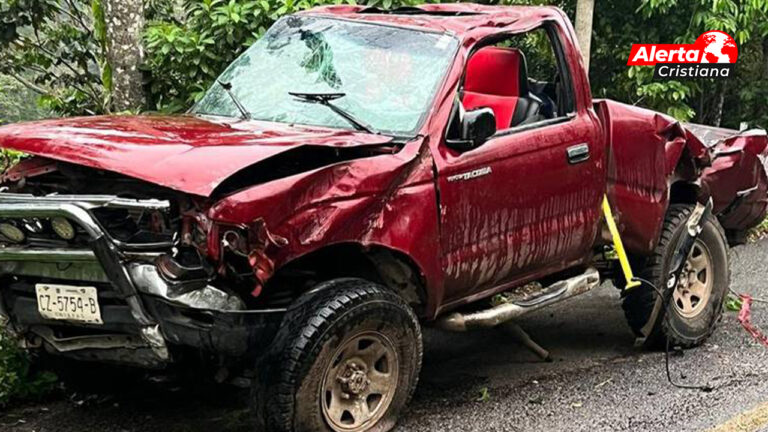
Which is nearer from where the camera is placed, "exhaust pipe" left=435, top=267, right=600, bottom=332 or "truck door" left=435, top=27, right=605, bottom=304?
"truck door" left=435, top=27, right=605, bottom=304

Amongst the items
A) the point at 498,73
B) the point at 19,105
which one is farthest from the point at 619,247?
the point at 19,105

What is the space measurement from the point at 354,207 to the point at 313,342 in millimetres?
611

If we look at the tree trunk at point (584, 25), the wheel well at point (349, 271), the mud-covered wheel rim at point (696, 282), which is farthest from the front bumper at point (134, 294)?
the tree trunk at point (584, 25)

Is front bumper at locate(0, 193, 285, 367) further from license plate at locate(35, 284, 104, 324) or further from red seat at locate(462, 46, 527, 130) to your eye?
red seat at locate(462, 46, 527, 130)

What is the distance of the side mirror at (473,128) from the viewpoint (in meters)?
4.51

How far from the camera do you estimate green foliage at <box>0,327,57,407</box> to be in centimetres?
466

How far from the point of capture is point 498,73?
18.6ft

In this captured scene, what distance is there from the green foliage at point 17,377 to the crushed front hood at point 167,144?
46.7 inches

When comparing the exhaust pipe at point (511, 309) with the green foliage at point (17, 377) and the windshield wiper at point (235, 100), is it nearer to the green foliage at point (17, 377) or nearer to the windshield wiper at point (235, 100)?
the windshield wiper at point (235, 100)

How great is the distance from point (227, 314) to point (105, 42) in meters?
4.74

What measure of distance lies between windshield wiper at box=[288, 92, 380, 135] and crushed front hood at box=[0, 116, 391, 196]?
111 millimetres

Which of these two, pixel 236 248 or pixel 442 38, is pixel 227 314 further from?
pixel 442 38

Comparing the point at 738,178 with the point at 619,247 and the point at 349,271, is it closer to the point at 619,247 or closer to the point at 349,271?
the point at 619,247

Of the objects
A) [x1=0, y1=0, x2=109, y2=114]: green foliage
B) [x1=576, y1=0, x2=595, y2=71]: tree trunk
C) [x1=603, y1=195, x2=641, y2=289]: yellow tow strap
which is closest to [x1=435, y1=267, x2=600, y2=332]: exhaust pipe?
[x1=603, y1=195, x2=641, y2=289]: yellow tow strap
